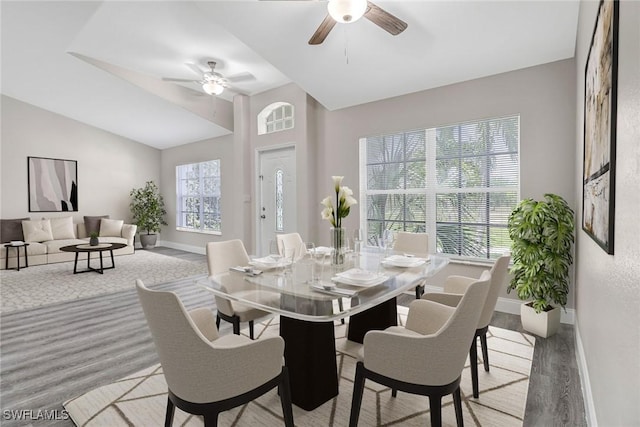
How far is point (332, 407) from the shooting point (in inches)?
78.3

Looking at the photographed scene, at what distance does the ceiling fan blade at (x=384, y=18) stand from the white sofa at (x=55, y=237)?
6745 millimetres

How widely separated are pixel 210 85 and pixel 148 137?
419 cm

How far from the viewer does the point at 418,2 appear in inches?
115

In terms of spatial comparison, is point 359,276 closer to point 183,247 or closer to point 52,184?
point 183,247

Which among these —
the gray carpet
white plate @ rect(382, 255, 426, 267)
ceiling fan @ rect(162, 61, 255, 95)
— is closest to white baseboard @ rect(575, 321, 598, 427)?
white plate @ rect(382, 255, 426, 267)

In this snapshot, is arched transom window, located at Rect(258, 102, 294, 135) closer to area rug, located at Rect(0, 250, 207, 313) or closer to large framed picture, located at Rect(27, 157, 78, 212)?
area rug, located at Rect(0, 250, 207, 313)

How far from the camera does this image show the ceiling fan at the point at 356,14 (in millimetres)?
2299

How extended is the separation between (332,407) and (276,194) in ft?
14.4

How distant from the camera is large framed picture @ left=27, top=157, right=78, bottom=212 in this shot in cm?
703

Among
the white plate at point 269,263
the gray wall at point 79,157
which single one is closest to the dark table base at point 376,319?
the white plate at point 269,263

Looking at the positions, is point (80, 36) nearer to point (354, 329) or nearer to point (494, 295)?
point (354, 329)

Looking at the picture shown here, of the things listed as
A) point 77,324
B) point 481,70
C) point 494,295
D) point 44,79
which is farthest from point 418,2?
point 44,79

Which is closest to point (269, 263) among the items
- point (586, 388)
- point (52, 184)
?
point (586, 388)

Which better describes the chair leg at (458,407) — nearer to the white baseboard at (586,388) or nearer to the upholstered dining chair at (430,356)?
the upholstered dining chair at (430,356)
